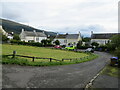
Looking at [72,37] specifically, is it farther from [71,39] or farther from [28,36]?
[28,36]

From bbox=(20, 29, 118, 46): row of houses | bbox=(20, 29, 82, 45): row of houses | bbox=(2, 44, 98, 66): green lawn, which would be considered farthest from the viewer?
bbox=(20, 29, 82, 45): row of houses

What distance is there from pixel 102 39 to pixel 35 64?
4940cm

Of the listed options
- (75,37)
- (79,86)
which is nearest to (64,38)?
(75,37)

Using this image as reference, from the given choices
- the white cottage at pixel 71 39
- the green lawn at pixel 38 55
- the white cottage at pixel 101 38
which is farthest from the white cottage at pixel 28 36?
the green lawn at pixel 38 55

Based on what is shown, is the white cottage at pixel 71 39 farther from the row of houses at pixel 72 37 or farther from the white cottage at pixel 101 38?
the white cottage at pixel 101 38

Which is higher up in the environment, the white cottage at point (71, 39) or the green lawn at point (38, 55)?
the white cottage at point (71, 39)

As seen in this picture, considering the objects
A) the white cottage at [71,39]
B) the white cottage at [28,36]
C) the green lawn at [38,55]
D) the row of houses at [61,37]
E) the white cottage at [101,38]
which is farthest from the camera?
the white cottage at [28,36]

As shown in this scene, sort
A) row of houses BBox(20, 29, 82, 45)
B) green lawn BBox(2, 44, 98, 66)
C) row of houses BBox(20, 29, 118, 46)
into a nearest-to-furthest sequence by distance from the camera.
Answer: green lawn BBox(2, 44, 98, 66) < row of houses BBox(20, 29, 118, 46) < row of houses BBox(20, 29, 82, 45)

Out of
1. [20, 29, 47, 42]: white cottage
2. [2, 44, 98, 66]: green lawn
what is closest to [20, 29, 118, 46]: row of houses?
[20, 29, 47, 42]: white cottage

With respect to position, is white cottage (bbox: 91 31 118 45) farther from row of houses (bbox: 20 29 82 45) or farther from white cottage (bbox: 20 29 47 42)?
white cottage (bbox: 20 29 47 42)

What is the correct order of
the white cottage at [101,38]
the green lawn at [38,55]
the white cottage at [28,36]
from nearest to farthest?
1. the green lawn at [38,55]
2. the white cottage at [101,38]
3. the white cottage at [28,36]

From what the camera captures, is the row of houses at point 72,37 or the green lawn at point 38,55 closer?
the green lawn at point 38,55

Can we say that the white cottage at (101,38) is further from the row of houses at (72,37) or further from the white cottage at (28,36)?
the white cottage at (28,36)

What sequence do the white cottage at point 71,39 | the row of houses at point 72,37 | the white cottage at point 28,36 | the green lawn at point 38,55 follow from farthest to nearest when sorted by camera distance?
the white cottage at point 28,36
the white cottage at point 71,39
the row of houses at point 72,37
the green lawn at point 38,55
